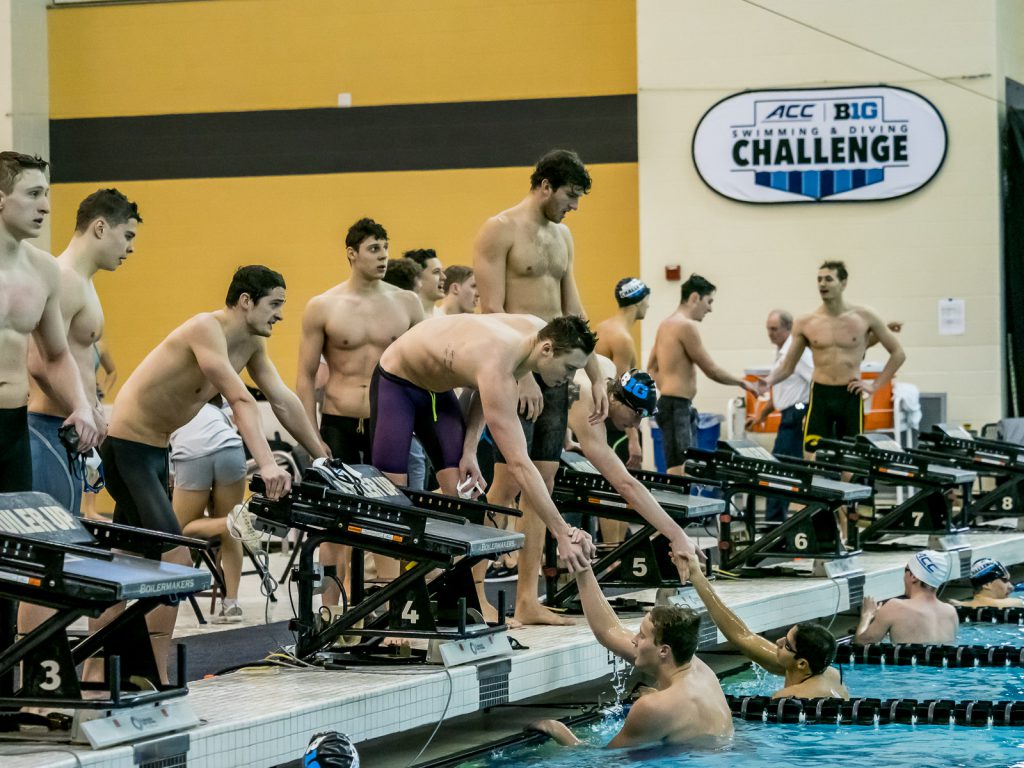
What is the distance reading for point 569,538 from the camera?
4941 mm

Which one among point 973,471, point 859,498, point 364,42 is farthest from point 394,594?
point 364,42

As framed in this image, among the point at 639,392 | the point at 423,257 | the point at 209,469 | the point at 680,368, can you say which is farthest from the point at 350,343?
the point at 680,368

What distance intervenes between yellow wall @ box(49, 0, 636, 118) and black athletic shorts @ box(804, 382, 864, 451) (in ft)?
14.0

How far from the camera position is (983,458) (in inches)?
391

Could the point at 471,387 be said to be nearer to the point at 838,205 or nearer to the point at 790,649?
the point at 790,649

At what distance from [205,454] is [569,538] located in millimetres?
2574

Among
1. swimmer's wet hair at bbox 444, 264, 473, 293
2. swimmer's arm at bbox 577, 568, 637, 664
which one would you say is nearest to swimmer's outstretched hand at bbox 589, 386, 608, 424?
swimmer's arm at bbox 577, 568, 637, 664

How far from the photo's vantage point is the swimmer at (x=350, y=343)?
247 inches

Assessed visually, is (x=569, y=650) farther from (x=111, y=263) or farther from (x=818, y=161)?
(x=818, y=161)

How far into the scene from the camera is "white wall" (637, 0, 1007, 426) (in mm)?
12461

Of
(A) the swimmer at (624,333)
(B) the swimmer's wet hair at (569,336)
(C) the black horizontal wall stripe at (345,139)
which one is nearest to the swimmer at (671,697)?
(B) the swimmer's wet hair at (569,336)

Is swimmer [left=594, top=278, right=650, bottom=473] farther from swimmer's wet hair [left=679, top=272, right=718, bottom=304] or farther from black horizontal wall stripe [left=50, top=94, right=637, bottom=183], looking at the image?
black horizontal wall stripe [left=50, top=94, right=637, bottom=183]

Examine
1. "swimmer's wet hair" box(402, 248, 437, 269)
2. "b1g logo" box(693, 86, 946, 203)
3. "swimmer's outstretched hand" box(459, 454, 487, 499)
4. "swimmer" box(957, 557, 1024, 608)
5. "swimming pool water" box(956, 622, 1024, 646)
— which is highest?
"b1g logo" box(693, 86, 946, 203)

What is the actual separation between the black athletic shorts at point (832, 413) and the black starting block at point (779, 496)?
2.23 metres
